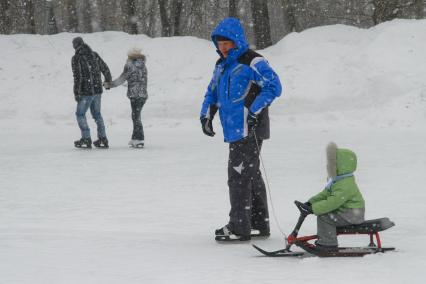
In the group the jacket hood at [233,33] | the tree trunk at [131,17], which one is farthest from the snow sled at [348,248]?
the tree trunk at [131,17]

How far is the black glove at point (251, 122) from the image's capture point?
5.85 m

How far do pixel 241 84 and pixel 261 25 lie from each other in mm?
19928

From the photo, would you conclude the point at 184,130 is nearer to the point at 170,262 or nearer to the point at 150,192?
the point at 150,192

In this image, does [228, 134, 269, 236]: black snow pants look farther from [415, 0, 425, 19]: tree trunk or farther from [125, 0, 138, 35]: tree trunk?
[125, 0, 138, 35]: tree trunk

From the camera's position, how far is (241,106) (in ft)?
19.6

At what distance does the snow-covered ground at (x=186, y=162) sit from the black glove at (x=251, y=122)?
0.91m

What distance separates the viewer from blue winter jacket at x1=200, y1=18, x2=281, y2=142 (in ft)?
19.2

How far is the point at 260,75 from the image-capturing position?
588cm

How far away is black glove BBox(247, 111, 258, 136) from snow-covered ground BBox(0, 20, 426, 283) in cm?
91

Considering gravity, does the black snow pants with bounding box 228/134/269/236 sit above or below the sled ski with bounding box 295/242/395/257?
above

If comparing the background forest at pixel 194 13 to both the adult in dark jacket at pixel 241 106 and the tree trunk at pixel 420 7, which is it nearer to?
the tree trunk at pixel 420 7

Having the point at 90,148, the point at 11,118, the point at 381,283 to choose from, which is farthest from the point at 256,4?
the point at 381,283

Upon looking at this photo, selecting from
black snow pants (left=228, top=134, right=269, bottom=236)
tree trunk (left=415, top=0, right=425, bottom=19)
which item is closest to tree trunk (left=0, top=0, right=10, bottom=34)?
tree trunk (left=415, top=0, right=425, bottom=19)

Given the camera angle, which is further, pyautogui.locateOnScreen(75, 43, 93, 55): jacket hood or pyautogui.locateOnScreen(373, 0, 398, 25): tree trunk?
pyautogui.locateOnScreen(373, 0, 398, 25): tree trunk
